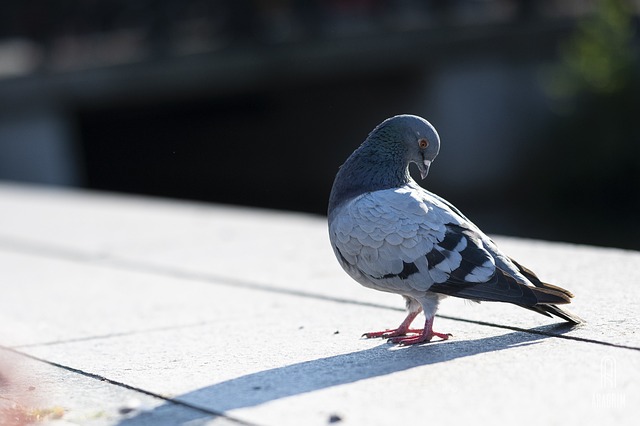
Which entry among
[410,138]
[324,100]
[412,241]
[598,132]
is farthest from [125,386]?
[324,100]

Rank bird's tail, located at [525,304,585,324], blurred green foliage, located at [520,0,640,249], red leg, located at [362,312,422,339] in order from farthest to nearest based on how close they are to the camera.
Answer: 1. blurred green foliage, located at [520,0,640,249]
2. red leg, located at [362,312,422,339]
3. bird's tail, located at [525,304,585,324]

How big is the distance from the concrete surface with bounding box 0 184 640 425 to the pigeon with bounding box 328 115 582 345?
240 mm

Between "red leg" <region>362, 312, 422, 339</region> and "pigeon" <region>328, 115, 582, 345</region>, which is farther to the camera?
"red leg" <region>362, 312, 422, 339</region>

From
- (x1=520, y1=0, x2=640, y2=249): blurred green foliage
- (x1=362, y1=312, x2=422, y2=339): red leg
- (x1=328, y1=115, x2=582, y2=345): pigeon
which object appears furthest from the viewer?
(x1=520, y1=0, x2=640, y2=249): blurred green foliage

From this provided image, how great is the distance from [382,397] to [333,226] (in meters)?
0.98

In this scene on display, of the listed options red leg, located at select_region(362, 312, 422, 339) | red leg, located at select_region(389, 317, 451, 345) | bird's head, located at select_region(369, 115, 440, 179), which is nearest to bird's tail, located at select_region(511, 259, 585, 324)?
red leg, located at select_region(389, 317, 451, 345)

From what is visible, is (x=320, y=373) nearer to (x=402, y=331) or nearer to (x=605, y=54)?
(x=402, y=331)

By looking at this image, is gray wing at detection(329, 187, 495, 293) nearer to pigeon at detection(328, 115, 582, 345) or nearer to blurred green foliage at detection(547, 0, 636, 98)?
pigeon at detection(328, 115, 582, 345)

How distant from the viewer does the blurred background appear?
832 inches

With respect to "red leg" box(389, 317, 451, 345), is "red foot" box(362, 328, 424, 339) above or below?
below

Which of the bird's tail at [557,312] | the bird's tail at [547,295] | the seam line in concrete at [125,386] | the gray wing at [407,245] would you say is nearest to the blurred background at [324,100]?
the bird's tail at [557,312]

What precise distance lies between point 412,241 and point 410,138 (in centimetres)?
54

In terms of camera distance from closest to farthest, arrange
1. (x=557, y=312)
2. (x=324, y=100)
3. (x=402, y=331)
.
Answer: (x=557, y=312) < (x=402, y=331) < (x=324, y=100)

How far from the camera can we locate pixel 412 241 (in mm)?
4504
